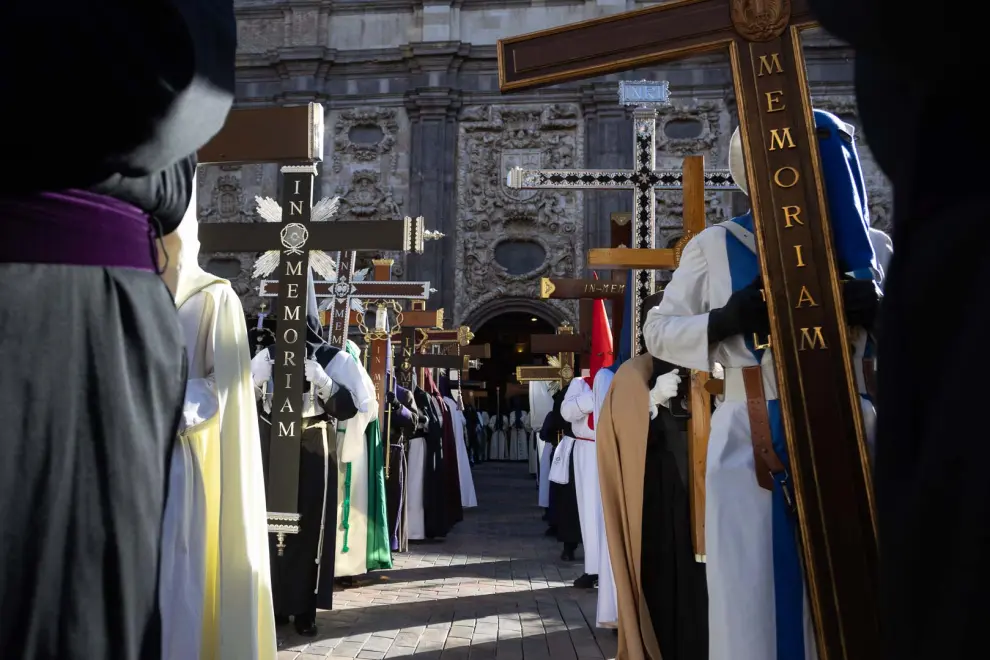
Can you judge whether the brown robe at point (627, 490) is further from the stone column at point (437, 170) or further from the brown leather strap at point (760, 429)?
the stone column at point (437, 170)

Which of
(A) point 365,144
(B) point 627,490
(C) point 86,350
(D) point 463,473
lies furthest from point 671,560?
(A) point 365,144

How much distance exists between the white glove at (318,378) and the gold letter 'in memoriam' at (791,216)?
370 cm

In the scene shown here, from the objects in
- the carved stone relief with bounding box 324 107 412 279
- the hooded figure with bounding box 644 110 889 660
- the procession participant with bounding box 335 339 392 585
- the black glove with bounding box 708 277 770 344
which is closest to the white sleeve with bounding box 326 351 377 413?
the procession participant with bounding box 335 339 392 585

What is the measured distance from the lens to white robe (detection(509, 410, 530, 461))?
27.9 m

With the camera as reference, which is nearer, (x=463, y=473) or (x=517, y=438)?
(x=463, y=473)

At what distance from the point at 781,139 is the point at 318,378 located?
3721mm

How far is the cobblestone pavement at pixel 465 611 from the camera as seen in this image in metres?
5.22

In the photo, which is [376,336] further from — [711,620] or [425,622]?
[711,620]

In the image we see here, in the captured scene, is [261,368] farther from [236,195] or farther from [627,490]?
A: [236,195]

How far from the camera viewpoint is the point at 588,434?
323 inches

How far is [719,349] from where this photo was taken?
9.66ft

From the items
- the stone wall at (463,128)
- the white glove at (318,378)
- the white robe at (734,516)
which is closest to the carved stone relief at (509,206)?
the stone wall at (463,128)

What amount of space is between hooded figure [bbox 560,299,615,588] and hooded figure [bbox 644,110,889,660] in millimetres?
4143

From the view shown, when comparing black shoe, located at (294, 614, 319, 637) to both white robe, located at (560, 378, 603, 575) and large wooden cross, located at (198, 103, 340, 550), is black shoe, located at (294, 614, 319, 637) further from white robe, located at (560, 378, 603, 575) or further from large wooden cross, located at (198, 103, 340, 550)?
white robe, located at (560, 378, 603, 575)
